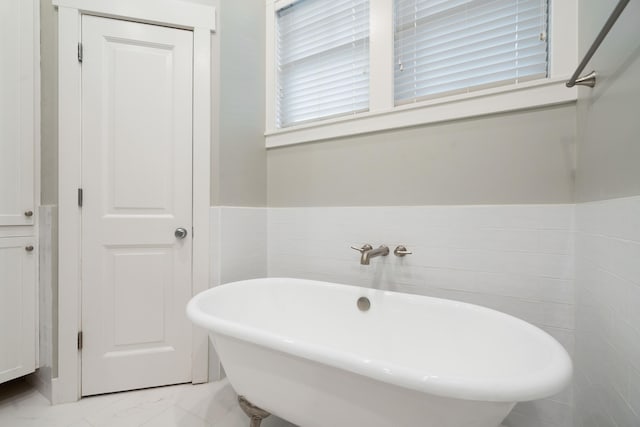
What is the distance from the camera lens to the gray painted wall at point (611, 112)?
694 millimetres

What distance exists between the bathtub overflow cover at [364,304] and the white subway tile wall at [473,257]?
8.9 inches

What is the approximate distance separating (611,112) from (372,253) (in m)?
0.98

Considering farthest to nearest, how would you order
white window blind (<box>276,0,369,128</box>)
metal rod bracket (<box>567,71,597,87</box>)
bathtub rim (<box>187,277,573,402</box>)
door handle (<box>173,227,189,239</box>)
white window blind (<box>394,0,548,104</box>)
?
white window blind (<box>276,0,369,128</box>) → door handle (<box>173,227,189,239</box>) → white window blind (<box>394,0,548,104</box>) → metal rod bracket (<box>567,71,597,87</box>) → bathtub rim (<box>187,277,573,402</box>)

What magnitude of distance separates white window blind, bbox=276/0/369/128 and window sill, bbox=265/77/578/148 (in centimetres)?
14

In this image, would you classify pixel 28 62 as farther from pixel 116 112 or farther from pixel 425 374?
pixel 425 374

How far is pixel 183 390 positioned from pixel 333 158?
1580 millimetres

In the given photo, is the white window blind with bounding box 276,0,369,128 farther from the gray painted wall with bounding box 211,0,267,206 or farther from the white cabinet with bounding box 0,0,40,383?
the white cabinet with bounding box 0,0,40,383

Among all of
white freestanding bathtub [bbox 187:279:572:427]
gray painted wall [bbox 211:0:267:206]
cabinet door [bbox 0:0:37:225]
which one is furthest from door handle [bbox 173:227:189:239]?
cabinet door [bbox 0:0:37:225]

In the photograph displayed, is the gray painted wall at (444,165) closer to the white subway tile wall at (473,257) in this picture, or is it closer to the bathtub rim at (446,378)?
the white subway tile wall at (473,257)

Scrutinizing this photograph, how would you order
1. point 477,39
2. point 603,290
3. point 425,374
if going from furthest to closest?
point 477,39
point 603,290
point 425,374

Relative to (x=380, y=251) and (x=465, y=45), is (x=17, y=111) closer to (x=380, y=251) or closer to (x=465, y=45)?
(x=380, y=251)

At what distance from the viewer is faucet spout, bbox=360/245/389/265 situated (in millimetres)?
1369

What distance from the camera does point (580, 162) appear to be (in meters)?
1.12

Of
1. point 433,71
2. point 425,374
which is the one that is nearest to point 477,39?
point 433,71
